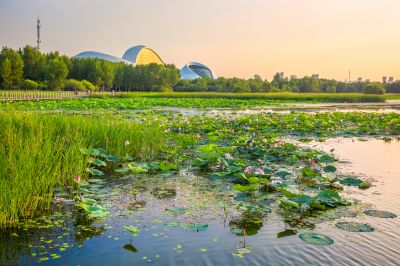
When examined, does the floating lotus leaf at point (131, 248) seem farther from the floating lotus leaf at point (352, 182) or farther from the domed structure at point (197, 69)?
the domed structure at point (197, 69)

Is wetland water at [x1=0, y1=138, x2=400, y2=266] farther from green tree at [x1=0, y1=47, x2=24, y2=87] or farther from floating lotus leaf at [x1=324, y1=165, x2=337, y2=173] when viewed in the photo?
green tree at [x1=0, y1=47, x2=24, y2=87]

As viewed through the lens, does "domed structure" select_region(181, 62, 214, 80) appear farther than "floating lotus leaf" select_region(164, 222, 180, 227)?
Yes

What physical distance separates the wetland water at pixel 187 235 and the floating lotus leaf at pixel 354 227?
4 centimetres

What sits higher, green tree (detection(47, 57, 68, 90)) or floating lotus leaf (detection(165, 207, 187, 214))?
green tree (detection(47, 57, 68, 90))

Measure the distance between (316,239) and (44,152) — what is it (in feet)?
9.62

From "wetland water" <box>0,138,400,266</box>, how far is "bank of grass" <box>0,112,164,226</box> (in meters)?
0.25

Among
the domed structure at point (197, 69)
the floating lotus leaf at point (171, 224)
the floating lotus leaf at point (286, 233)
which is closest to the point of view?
the floating lotus leaf at point (286, 233)

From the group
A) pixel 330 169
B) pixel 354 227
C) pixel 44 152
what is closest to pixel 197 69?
pixel 330 169

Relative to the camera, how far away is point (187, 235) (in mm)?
3453

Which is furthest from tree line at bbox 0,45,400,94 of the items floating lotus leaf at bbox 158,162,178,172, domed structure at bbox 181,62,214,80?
floating lotus leaf at bbox 158,162,178,172

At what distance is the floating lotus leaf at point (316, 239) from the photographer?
3145 mm

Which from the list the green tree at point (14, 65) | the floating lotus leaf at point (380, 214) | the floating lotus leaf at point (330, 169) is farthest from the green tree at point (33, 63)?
the floating lotus leaf at point (380, 214)

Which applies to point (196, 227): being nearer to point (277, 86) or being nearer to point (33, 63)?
point (33, 63)

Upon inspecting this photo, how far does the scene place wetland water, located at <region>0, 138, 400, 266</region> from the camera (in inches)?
118
